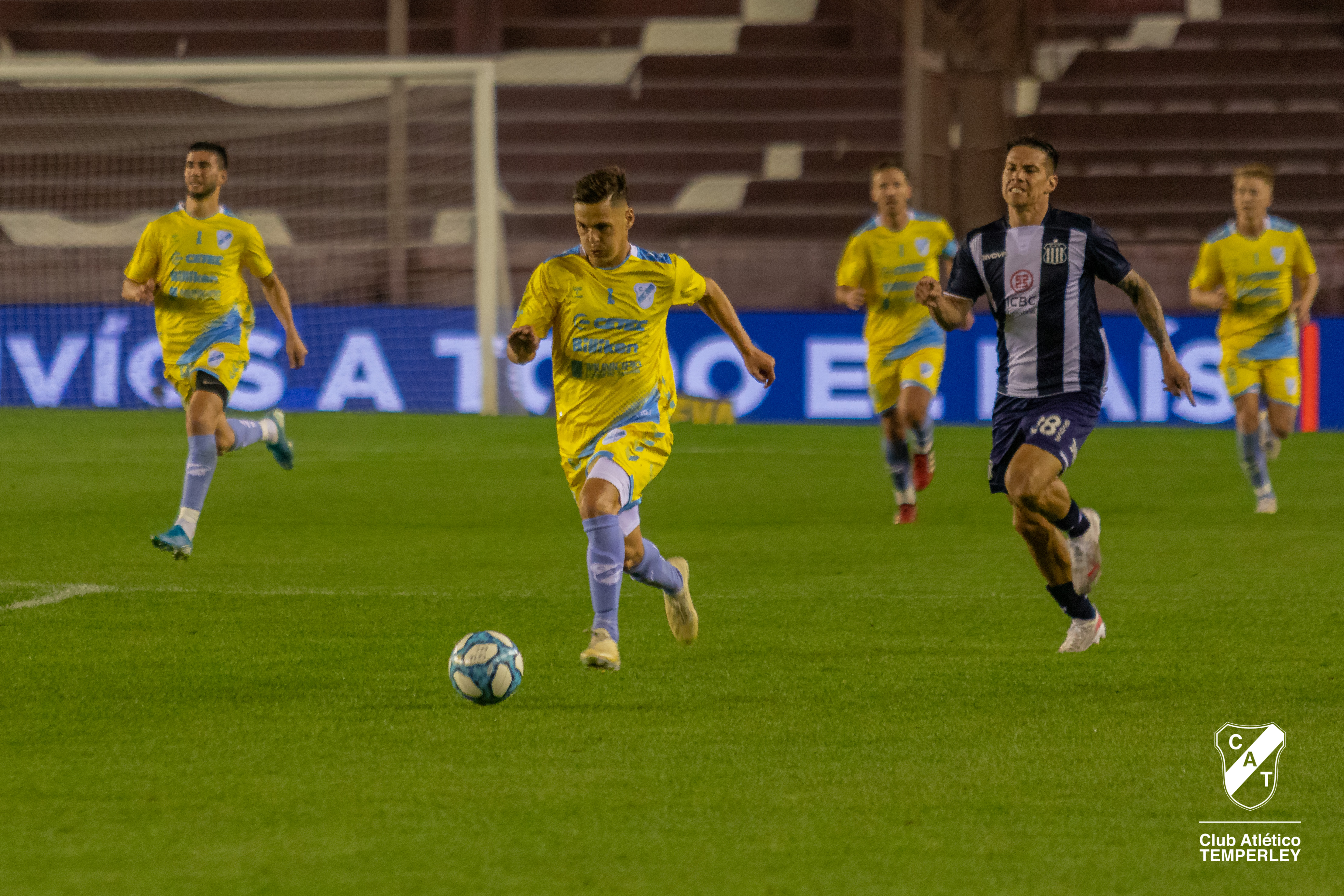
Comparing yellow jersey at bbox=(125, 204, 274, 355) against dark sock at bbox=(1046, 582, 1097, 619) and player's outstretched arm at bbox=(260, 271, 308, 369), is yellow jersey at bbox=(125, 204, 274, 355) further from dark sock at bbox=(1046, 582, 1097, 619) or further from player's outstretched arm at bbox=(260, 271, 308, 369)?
dark sock at bbox=(1046, 582, 1097, 619)

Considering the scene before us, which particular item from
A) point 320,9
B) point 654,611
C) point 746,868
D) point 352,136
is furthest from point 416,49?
point 746,868

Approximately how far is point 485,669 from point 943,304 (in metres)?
2.17

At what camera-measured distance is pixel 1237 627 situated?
7.05m

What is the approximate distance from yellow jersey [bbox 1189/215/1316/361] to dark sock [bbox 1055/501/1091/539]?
498cm

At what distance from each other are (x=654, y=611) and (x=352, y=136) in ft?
44.5

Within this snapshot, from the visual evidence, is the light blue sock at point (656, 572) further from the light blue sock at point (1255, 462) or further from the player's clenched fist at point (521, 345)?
the light blue sock at point (1255, 462)

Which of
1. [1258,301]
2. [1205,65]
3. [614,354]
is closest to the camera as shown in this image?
[614,354]

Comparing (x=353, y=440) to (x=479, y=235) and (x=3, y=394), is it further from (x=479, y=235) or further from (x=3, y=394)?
(x=3, y=394)

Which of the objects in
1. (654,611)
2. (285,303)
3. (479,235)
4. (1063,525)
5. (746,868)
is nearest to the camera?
(746,868)

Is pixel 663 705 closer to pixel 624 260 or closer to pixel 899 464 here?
pixel 624 260

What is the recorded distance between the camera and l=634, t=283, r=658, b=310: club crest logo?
6.30 meters

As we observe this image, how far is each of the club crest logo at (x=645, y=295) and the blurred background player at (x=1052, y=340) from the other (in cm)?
100

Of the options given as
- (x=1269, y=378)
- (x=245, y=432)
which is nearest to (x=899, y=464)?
(x=1269, y=378)

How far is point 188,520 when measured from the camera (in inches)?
341
